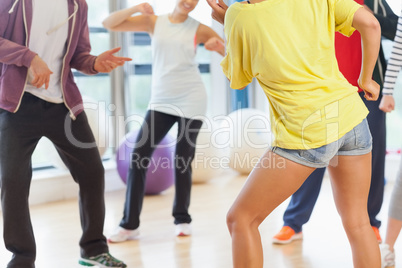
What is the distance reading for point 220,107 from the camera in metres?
5.86

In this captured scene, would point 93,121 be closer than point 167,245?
No

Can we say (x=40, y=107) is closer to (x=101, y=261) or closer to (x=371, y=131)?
(x=101, y=261)

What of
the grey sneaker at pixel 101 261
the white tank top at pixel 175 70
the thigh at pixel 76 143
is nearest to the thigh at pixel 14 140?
the thigh at pixel 76 143

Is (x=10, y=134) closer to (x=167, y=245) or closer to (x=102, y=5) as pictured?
(x=167, y=245)

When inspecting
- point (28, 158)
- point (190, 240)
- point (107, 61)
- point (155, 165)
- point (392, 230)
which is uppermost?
point (107, 61)

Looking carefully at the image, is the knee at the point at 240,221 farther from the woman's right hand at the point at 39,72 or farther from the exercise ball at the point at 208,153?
the exercise ball at the point at 208,153

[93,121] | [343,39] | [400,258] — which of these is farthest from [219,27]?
[400,258]

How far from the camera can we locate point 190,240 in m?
3.31

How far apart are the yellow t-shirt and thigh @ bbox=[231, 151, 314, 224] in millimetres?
70

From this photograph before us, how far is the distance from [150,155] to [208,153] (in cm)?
166

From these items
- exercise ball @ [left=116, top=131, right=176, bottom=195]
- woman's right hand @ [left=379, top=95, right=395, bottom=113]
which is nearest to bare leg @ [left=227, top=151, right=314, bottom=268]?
woman's right hand @ [left=379, top=95, right=395, bottom=113]

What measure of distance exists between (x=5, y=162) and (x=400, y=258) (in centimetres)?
186

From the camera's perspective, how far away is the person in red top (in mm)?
2801

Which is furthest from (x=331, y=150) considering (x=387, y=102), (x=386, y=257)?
(x=386, y=257)
